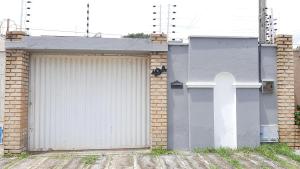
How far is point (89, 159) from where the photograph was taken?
663 centimetres

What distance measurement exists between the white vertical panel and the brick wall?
3.86 feet

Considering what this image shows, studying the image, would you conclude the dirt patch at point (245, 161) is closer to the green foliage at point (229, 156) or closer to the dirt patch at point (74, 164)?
the green foliage at point (229, 156)

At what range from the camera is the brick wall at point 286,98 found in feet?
25.1

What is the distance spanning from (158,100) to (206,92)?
116 centimetres

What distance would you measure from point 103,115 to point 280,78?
14.5 feet

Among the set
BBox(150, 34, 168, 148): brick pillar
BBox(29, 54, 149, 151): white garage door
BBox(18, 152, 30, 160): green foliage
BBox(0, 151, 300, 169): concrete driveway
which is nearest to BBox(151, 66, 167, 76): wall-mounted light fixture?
BBox(150, 34, 168, 148): brick pillar

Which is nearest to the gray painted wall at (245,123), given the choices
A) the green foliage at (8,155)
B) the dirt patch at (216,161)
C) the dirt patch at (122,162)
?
the dirt patch at (216,161)

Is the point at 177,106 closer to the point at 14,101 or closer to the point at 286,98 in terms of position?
the point at 286,98

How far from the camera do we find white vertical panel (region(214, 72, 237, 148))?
7496 mm

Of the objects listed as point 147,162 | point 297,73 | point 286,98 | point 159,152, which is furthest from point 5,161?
point 297,73

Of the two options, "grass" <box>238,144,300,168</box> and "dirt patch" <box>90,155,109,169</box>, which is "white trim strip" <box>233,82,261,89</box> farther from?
"dirt patch" <box>90,155,109,169</box>

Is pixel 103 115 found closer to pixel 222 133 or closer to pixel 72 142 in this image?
pixel 72 142

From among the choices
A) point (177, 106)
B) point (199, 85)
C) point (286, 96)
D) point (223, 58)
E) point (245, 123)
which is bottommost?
point (245, 123)

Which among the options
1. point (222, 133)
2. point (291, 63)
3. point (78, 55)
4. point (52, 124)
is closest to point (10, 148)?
point (52, 124)
